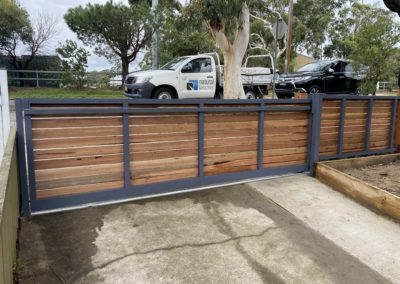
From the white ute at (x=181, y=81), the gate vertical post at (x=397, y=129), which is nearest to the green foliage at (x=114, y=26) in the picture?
the white ute at (x=181, y=81)

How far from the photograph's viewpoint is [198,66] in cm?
1066

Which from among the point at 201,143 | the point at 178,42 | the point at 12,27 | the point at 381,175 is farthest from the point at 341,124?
the point at 12,27

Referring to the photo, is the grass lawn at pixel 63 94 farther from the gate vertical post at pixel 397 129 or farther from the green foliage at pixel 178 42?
the gate vertical post at pixel 397 129

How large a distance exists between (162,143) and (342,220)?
2.28m

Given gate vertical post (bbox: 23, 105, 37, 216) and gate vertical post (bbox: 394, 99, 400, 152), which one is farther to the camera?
gate vertical post (bbox: 394, 99, 400, 152)

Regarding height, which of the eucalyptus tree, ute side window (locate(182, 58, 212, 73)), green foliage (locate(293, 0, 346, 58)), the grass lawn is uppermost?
green foliage (locate(293, 0, 346, 58))

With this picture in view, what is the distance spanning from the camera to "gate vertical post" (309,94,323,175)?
17.1 feet

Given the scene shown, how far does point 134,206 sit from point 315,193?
240 centimetres

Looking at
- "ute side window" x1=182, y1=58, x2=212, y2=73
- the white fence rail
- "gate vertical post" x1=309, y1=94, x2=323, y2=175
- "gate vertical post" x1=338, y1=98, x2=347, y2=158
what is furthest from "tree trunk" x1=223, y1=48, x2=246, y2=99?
the white fence rail

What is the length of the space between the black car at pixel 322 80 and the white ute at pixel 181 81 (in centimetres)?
240

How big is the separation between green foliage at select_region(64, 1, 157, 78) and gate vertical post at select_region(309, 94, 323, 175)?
45.8 feet

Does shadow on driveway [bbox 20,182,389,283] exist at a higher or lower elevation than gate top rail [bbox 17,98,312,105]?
lower

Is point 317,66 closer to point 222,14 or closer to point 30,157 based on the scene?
point 222,14

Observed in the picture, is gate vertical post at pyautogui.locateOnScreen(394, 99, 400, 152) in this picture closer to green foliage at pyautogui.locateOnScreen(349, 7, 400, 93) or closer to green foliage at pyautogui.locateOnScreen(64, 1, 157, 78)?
green foliage at pyautogui.locateOnScreen(349, 7, 400, 93)
